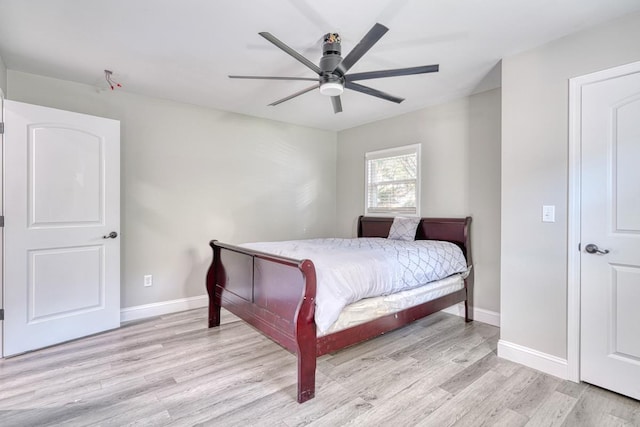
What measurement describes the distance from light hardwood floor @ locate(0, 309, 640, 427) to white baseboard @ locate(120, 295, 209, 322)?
1.57ft

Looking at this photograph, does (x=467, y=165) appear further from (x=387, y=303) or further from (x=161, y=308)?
(x=161, y=308)

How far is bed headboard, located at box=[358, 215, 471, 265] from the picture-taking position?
3.51 meters

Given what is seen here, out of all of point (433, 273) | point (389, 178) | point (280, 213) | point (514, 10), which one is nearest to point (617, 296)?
point (433, 273)

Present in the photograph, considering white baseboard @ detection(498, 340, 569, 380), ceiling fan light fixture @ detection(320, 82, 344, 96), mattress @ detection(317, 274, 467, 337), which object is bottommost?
white baseboard @ detection(498, 340, 569, 380)

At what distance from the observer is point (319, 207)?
16.8 feet

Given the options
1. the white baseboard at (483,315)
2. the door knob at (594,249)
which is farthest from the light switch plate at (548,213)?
the white baseboard at (483,315)

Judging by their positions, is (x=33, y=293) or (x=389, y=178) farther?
(x=389, y=178)

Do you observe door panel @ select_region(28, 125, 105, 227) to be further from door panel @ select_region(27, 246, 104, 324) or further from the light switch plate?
the light switch plate

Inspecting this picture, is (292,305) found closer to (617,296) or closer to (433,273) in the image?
(433,273)

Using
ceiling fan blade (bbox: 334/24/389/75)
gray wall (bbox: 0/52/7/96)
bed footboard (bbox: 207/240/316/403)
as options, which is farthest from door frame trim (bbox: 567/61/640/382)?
gray wall (bbox: 0/52/7/96)

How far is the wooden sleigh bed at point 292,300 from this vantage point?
78.5 inches

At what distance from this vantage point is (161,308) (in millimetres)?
3662

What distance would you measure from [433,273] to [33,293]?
3557mm

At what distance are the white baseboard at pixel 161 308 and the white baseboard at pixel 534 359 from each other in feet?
10.7
